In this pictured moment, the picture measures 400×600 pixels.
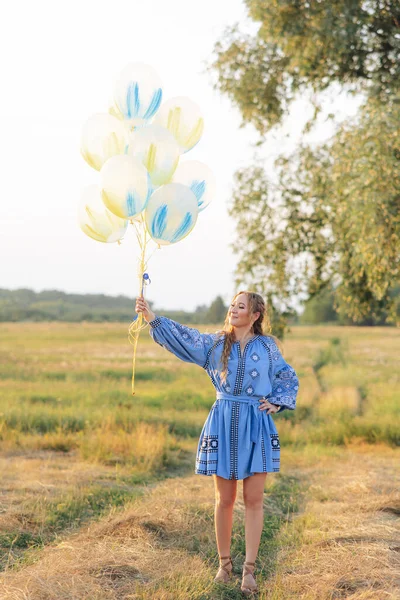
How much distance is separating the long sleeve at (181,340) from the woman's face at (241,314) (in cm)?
22

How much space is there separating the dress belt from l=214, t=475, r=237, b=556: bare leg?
1.12ft

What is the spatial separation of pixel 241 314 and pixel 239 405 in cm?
64

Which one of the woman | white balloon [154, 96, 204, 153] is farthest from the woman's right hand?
white balloon [154, 96, 204, 153]

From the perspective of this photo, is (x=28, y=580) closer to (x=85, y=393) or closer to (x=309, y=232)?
(x=309, y=232)

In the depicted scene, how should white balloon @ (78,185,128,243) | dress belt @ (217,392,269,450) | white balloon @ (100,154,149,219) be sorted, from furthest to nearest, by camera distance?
1. white balloon @ (78,185,128,243)
2. white balloon @ (100,154,149,219)
3. dress belt @ (217,392,269,450)

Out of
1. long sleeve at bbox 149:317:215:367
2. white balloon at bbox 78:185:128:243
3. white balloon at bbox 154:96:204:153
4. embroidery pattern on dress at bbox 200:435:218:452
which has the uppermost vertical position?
white balloon at bbox 154:96:204:153

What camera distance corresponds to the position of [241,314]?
5.54 metres

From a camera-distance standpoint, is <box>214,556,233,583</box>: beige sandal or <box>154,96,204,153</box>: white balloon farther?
<box>154,96,204,153</box>: white balloon

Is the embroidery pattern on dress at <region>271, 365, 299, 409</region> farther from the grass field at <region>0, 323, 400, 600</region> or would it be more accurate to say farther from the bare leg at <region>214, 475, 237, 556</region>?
the grass field at <region>0, 323, 400, 600</region>

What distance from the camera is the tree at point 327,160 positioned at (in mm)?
11477

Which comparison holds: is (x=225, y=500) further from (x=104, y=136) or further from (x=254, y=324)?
(x=104, y=136)

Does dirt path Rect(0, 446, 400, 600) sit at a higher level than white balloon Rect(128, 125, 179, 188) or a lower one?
lower

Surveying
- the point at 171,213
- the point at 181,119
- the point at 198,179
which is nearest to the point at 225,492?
the point at 171,213

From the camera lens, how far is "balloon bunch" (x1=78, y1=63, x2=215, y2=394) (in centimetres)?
578
